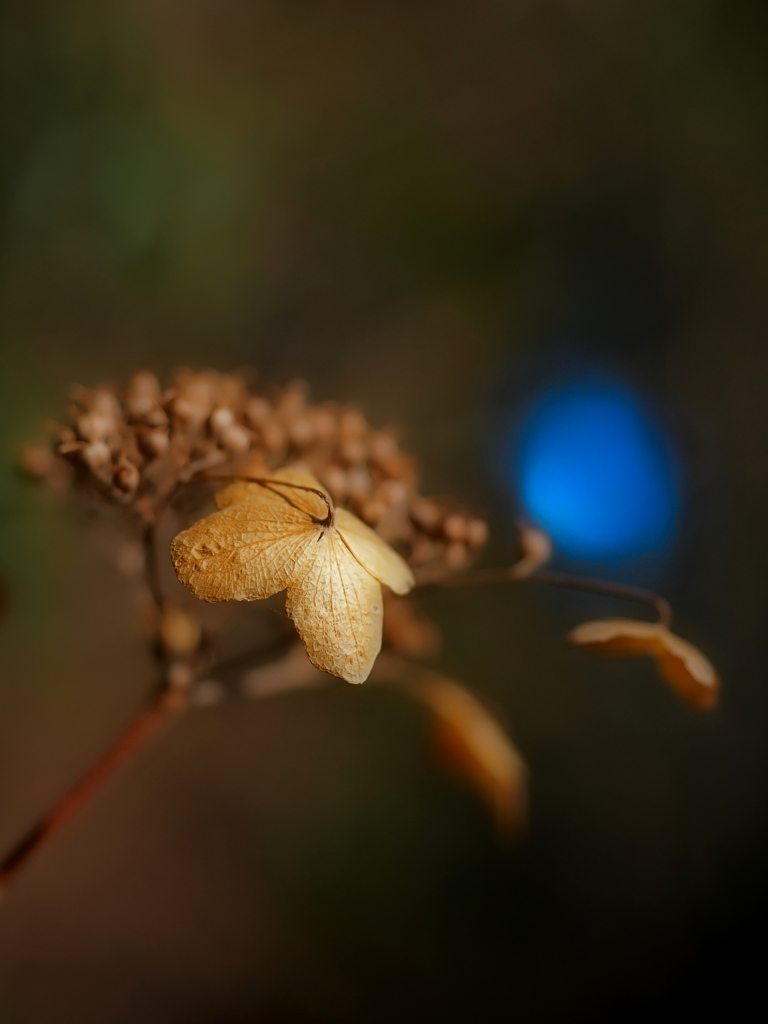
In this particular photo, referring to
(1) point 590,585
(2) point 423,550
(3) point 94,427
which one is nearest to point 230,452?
(3) point 94,427

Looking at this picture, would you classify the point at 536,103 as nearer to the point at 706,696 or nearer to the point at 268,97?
the point at 268,97

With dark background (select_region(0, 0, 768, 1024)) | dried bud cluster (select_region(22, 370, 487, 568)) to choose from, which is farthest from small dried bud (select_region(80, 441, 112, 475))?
dark background (select_region(0, 0, 768, 1024))

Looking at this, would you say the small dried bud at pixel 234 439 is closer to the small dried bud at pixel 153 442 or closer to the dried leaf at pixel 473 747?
the small dried bud at pixel 153 442

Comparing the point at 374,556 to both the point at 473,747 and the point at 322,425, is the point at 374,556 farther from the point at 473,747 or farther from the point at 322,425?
the point at 473,747

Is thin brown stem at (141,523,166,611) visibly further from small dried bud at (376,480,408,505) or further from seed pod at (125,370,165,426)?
small dried bud at (376,480,408,505)

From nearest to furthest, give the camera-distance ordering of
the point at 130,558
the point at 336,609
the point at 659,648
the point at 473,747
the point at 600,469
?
1. the point at 336,609
2. the point at 659,648
3. the point at 130,558
4. the point at 473,747
5. the point at 600,469

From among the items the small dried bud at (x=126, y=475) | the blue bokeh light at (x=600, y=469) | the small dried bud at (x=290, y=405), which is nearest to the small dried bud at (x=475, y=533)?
the small dried bud at (x=290, y=405)
